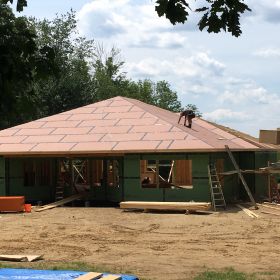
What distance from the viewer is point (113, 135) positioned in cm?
2180

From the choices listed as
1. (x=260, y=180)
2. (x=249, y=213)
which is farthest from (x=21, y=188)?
(x=260, y=180)

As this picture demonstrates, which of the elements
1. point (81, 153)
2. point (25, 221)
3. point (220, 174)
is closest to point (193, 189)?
point (220, 174)

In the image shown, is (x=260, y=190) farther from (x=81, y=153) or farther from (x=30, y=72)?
(x=30, y=72)

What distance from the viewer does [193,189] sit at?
66.2ft

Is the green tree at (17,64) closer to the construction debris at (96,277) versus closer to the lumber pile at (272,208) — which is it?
the construction debris at (96,277)

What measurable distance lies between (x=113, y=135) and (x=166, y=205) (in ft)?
13.8

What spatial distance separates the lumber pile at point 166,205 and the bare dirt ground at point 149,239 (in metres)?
0.38

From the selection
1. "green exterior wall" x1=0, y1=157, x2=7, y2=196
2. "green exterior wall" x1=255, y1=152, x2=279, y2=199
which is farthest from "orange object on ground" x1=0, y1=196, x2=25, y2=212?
"green exterior wall" x1=255, y1=152, x2=279, y2=199

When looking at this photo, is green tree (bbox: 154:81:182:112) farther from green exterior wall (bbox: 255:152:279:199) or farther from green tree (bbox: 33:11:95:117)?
green exterior wall (bbox: 255:152:279:199)

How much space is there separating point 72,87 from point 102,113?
18.4 meters

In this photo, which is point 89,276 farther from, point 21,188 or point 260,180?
point 260,180

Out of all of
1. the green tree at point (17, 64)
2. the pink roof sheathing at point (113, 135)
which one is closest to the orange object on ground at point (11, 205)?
the pink roof sheathing at point (113, 135)

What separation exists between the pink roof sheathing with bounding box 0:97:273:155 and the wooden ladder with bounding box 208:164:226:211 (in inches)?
36.1

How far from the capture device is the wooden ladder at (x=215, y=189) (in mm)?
19703
